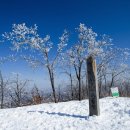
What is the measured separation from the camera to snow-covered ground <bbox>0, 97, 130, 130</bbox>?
34.4 feet

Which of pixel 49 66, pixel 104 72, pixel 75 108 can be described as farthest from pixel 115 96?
pixel 104 72

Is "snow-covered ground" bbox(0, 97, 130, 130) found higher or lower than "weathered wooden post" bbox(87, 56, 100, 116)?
lower

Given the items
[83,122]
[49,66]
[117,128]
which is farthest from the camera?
[49,66]

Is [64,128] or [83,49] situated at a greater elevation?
[83,49]

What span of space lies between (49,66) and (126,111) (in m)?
16.3

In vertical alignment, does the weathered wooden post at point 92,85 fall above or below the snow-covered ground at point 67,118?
above

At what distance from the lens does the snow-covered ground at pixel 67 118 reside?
1050cm

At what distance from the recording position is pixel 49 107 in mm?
14047

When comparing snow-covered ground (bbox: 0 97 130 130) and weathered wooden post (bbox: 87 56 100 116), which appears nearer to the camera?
snow-covered ground (bbox: 0 97 130 130)

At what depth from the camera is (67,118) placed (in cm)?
1169

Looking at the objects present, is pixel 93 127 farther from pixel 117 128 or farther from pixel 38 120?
pixel 38 120

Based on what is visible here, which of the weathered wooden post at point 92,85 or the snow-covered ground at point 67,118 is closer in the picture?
the snow-covered ground at point 67,118

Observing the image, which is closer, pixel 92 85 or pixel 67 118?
pixel 67 118

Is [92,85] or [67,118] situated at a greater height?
[92,85]
